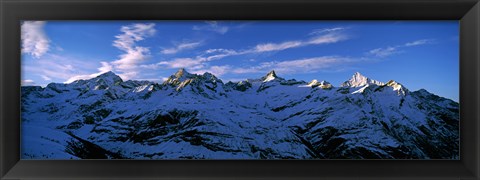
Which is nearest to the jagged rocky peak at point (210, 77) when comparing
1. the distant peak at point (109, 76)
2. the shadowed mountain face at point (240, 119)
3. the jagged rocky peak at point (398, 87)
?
the shadowed mountain face at point (240, 119)

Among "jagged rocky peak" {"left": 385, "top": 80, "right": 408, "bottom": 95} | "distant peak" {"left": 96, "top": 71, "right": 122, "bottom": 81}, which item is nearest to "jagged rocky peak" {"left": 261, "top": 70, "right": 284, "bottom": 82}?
"jagged rocky peak" {"left": 385, "top": 80, "right": 408, "bottom": 95}

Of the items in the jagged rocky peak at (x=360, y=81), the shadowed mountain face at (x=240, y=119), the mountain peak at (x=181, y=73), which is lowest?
the shadowed mountain face at (x=240, y=119)

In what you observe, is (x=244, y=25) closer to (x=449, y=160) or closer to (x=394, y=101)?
(x=394, y=101)

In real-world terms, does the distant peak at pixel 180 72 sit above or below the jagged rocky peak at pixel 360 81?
above
